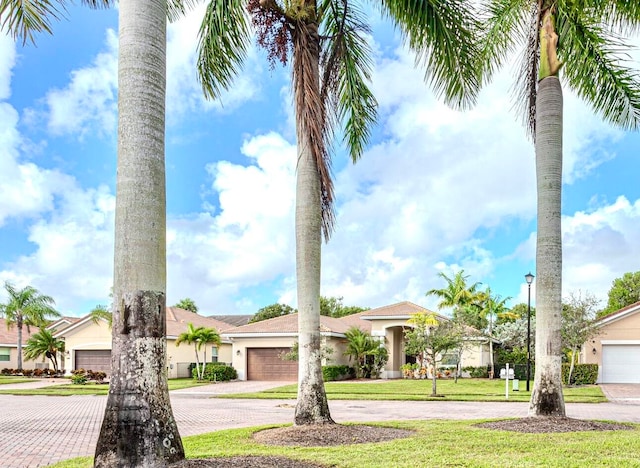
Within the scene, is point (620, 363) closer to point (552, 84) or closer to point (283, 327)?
point (283, 327)

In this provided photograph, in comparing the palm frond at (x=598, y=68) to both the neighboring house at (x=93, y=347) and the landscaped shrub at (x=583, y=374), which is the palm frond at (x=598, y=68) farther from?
the neighboring house at (x=93, y=347)

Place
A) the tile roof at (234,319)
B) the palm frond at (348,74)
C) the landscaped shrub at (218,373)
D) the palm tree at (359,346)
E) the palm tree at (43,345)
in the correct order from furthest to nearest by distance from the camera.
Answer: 1. the tile roof at (234,319)
2. the palm tree at (43,345)
3. the palm tree at (359,346)
4. the landscaped shrub at (218,373)
5. the palm frond at (348,74)

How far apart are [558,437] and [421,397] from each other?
44.1ft

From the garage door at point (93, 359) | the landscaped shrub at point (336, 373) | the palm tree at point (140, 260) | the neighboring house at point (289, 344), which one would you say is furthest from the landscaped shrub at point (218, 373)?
the palm tree at point (140, 260)

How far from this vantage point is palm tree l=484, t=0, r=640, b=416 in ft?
41.2

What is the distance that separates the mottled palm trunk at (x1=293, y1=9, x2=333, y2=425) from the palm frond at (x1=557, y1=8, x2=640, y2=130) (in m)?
5.59

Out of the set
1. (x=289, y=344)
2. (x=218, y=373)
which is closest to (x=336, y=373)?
(x=289, y=344)

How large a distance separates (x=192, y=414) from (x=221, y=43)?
10.5 meters

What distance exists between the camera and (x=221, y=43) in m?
12.7

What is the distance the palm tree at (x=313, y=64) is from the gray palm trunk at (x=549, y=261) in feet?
6.20

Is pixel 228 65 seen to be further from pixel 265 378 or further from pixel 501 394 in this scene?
pixel 265 378

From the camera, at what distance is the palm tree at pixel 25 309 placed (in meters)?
49.0

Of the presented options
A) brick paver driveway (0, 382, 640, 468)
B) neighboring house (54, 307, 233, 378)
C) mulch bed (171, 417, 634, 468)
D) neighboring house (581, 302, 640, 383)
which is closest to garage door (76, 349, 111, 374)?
neighboring house (54, 307, 233, 378)

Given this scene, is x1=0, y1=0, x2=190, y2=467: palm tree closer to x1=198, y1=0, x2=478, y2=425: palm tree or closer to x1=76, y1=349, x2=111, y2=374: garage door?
x1=198, y1=0, x2=478, y2=425: palm tree
